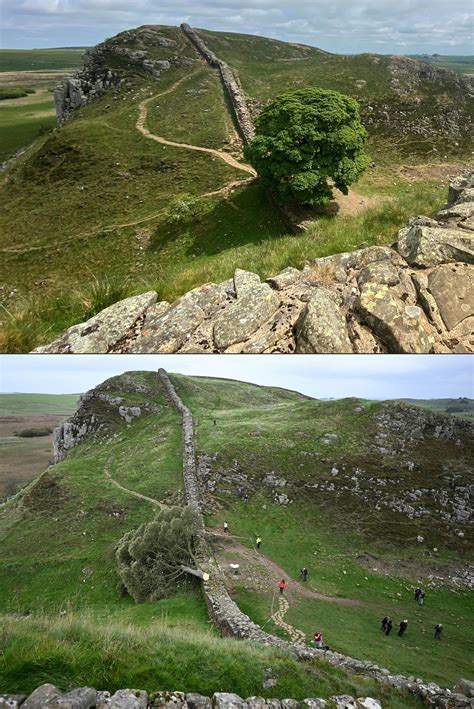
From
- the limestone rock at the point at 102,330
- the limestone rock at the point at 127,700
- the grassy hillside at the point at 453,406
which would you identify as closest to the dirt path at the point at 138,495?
the limestone rock at the point at 102,330

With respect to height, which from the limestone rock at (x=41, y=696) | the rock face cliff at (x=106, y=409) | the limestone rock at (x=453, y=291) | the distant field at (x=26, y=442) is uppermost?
the limestone rock at (x=453, y=291)

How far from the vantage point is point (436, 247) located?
13.2 meters

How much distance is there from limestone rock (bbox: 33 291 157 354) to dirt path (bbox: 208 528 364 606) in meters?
11.9

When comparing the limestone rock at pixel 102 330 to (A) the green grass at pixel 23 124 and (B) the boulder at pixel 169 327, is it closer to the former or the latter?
(B) the boulder at pixel 169 327

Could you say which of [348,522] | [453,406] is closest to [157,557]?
[348,522]

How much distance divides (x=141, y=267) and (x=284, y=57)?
65.6m

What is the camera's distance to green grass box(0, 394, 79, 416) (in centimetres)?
2632

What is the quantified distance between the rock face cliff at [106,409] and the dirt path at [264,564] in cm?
1010

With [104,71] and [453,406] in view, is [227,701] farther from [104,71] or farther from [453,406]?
[104,71]

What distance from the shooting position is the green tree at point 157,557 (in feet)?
55.8

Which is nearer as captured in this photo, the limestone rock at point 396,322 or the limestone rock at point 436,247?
the limestone rock at point 396,322

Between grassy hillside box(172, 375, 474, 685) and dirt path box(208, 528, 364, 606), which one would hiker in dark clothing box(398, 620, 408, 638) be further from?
dirt path box(208, 528, 364, 606)

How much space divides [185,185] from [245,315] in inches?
1575

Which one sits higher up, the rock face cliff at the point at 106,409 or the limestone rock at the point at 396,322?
the limestone rock at the point at 396,322
